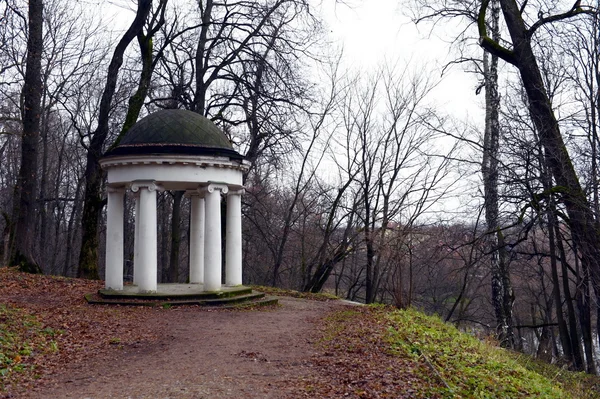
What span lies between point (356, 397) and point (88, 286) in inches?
480

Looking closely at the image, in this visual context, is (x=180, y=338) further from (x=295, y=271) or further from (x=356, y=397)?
(x=295, y=271)

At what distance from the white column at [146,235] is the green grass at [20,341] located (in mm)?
3154

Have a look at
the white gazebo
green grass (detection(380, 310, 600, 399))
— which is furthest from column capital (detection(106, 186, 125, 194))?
green grass (detection(380, 310, 600, 399))

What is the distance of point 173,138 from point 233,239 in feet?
9.87

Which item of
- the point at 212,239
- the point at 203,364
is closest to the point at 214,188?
the point at 212,239

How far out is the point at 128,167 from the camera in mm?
13859

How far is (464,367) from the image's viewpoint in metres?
7.75

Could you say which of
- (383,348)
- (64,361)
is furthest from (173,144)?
(383,348)

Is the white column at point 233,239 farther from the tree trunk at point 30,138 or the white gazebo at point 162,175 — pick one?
the tree trunk at point 30,138

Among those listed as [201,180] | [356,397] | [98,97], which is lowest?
[356,397]

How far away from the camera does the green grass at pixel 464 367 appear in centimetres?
677

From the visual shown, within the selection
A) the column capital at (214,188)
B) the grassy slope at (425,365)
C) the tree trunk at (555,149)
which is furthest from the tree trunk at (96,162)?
the tree trunk at (555,149)

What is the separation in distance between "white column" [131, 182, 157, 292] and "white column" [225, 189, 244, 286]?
6.53 ft

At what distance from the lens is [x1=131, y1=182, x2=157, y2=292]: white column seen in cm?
1377
